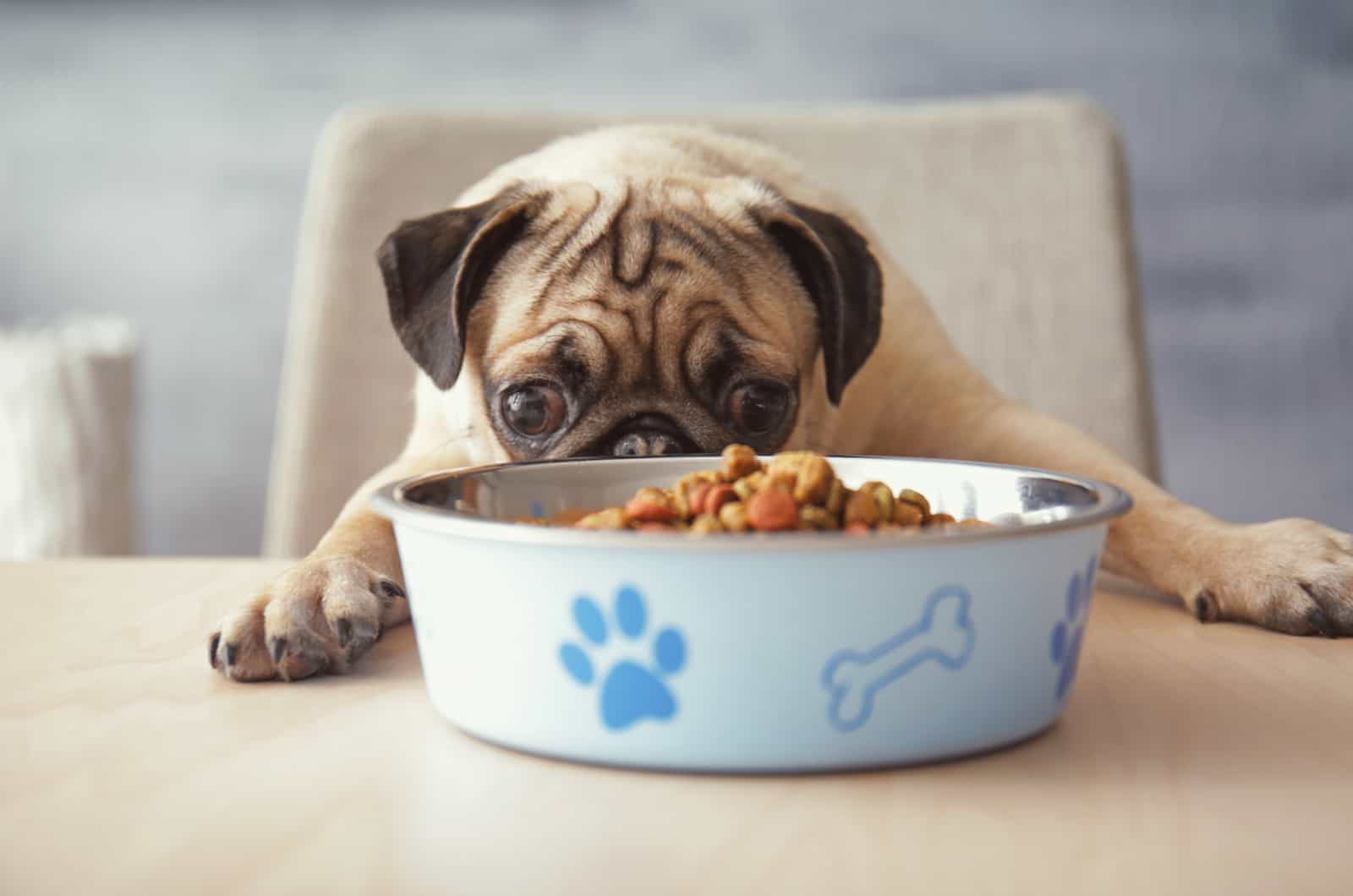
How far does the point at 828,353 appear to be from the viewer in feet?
5.74

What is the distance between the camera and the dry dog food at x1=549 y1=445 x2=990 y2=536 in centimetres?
91

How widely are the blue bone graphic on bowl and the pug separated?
676 mm

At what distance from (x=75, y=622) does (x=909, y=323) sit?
4.62 feet

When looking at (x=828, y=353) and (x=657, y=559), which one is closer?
(x=657, y=559)

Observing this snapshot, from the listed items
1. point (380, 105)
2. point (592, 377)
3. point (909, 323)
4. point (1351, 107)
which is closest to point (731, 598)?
point (592, 377)

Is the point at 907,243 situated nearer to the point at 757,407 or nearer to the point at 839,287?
the point at 839,287

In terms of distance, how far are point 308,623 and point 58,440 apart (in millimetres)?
3106

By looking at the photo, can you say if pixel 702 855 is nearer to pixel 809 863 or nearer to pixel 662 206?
pixel 809 863

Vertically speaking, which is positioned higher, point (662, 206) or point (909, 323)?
point (662, 206)

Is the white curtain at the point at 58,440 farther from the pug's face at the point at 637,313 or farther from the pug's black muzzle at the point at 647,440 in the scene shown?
the pug's black muzzle at the point at 647,440

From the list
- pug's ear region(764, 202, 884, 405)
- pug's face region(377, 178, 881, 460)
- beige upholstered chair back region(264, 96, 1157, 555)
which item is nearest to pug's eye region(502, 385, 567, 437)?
pug's face region(377, 178, 881, 460)

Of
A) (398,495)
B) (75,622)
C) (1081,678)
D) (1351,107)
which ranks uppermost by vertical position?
(1351,107)

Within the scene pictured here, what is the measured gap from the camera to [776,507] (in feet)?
2.97

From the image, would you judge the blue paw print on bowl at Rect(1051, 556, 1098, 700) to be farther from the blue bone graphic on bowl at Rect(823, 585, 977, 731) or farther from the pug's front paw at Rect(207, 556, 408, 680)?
the pug's front paw at Rect(207, 556, 408, 680)
